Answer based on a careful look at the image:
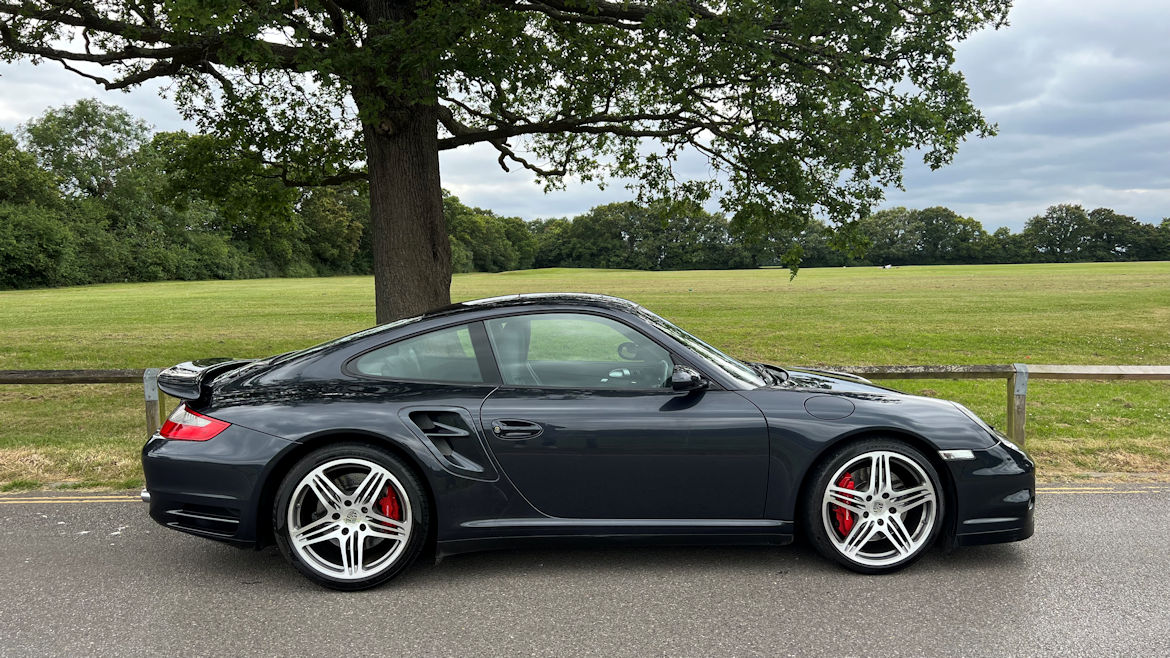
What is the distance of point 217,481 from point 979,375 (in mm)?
5573

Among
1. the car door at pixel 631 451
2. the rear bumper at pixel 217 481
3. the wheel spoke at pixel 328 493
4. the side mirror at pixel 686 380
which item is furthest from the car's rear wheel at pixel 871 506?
the rear bumper at pixel 217 481

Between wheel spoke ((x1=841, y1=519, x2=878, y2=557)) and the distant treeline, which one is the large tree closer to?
the distant treeline

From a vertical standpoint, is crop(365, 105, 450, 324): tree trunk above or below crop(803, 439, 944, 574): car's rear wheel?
above

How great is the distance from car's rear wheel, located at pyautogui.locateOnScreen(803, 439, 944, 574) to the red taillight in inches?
111

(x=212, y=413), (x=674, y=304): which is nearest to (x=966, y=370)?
(x=212, y=413)

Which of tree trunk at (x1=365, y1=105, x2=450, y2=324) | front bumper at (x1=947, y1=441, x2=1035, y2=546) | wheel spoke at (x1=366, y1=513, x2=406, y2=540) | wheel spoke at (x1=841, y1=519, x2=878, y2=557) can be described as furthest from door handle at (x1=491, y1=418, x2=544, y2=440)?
tree trunk at (x1=365, y1=105, x2=450, y2=324)

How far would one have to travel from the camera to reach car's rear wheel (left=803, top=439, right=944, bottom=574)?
3.68 meters

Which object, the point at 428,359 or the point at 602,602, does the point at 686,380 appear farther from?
the point at 428,359

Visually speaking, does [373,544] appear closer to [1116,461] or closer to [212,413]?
[212,413]

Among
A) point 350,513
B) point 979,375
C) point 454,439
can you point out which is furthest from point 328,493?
point 979,375

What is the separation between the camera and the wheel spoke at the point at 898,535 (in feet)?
12.2

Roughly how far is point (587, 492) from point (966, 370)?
13.2 feet

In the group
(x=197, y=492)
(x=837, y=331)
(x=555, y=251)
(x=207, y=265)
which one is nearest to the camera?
(x=197, y=492)

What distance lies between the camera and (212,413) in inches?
145
